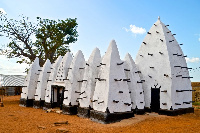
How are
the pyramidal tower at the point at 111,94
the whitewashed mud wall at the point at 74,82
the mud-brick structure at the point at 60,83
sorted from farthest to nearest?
the mud-brick structure at the point at 60,83 → the whitewashed mud wall at the point at 74,82 → the pyramidal tower at the point at 111,94

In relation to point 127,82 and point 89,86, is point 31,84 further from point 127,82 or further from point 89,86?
point 127,82

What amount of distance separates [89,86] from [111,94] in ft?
8.34

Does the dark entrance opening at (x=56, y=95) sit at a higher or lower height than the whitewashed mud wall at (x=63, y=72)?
lower

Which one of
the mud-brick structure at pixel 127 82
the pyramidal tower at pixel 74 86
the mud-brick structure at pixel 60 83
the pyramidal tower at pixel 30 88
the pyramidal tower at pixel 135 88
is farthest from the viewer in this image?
the pyramidal tower at pixel 30 88

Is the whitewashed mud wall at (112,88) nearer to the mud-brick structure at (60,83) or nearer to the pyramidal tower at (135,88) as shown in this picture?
the pyramidal tower at (135,88)

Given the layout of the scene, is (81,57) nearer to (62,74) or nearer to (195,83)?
(62,74)

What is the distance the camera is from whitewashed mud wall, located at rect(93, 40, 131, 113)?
10727 mm

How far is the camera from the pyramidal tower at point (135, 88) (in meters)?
13.3

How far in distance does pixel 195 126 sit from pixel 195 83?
24233 mm

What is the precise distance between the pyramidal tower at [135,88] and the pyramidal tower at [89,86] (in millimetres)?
2378

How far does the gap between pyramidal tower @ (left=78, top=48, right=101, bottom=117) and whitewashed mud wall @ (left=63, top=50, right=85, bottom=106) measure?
1097mm

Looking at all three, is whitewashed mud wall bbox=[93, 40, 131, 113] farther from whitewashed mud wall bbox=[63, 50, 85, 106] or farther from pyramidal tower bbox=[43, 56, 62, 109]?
pyramidal tower bbox=[43, 56, 62, 109]

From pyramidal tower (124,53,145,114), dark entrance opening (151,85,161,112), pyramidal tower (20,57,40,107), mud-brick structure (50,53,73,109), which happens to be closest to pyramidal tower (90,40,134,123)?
pyramidal tower (124,53,145,114)

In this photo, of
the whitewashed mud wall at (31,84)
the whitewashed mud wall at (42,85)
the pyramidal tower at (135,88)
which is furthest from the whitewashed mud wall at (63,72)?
the pyramidal tower at (135,88)
